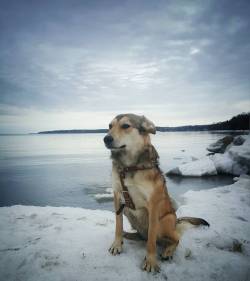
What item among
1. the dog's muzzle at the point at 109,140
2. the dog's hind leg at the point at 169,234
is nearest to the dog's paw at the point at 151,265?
the dog's hind leg at the point at 169,234

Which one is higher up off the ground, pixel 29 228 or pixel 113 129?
pixel 113 129

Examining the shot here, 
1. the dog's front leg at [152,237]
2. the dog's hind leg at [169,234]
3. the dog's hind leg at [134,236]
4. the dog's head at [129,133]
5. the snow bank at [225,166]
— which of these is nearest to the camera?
the dog's front leg at [152,237]

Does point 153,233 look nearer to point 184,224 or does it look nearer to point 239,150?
point 184,224

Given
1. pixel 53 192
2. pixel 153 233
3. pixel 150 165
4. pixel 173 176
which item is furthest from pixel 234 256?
pixel 173 176

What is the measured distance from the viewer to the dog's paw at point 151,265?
12.7 ft

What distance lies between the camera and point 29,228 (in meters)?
5.60

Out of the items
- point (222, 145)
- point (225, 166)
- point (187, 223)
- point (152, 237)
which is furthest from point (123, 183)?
point (222, 145)

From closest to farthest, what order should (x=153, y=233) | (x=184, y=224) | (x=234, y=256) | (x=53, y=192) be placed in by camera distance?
(x=153, y=233) → (x=234, y=256) → (x=184, y=224) → (x=53, y=192)

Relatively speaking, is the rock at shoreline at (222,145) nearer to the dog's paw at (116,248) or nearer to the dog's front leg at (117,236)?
the dog's front leg at (117,236)

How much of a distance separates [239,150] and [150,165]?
13630 millimetres

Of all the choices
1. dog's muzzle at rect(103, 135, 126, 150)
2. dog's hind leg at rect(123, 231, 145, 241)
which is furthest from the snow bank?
dog's muzzle at rect(103, 135, 126, 150)

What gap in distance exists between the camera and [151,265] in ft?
12.8

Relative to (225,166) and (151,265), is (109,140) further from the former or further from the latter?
(225,166)

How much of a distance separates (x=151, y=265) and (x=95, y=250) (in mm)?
1145
